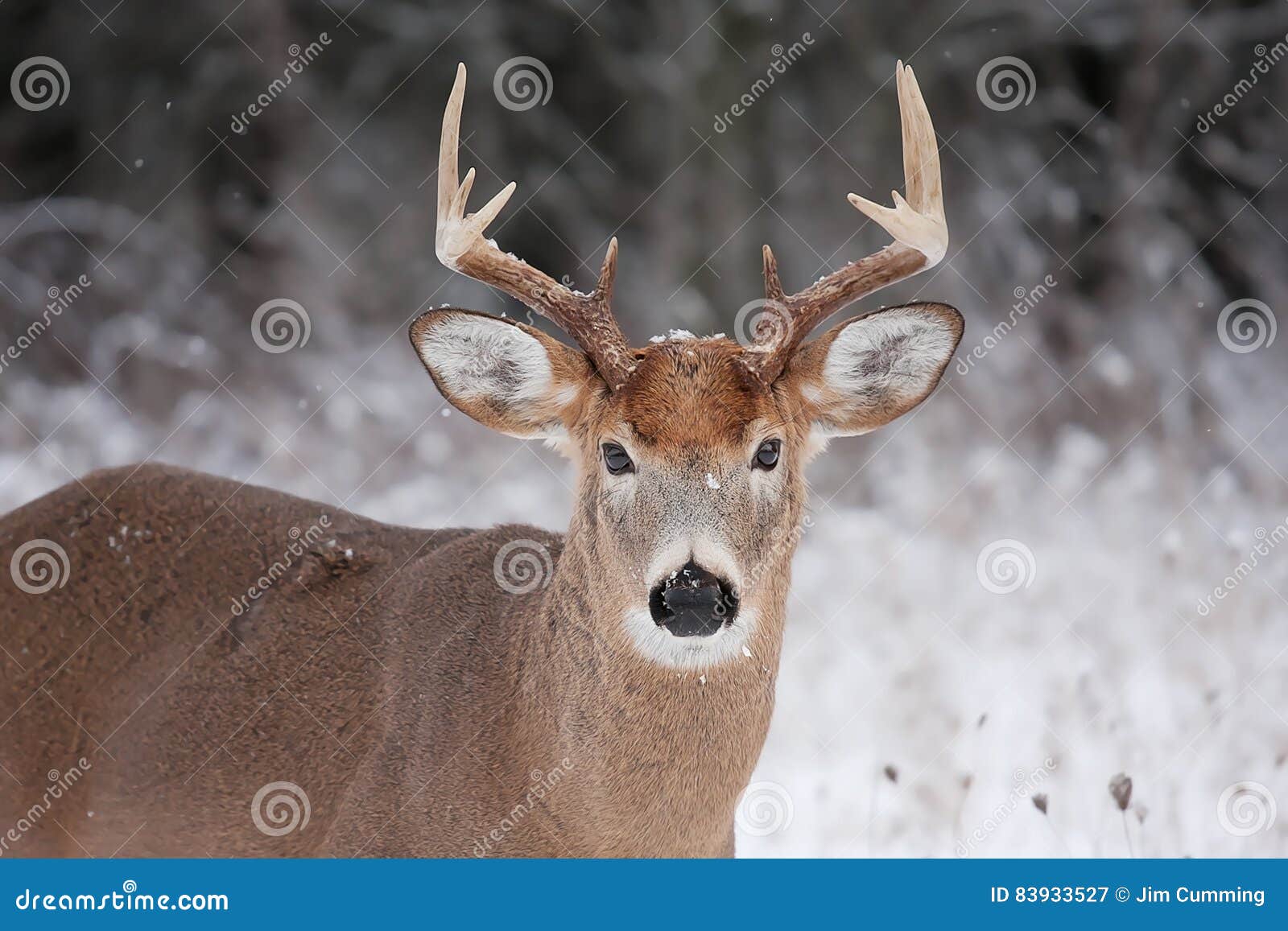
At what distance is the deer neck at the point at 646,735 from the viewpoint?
395 cm

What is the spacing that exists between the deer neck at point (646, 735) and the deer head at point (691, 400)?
0.11 ft

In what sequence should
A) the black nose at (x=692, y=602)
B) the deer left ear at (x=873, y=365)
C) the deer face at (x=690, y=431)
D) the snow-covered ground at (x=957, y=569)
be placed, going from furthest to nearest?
the snow-covered ground at (x=957, y=569) → the deer left ear at (x=873, y=365) → the deer face at (x=690, y=431) → the black nose at (x=692, y=602)

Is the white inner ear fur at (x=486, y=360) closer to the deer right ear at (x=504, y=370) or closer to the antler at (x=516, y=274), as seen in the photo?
the deer right ear at (x=504, y=370)

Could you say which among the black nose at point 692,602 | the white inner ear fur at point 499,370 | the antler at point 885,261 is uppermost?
the antler at point 885,261

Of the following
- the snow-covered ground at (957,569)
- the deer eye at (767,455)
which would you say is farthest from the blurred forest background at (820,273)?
the deer eye at (767,455)

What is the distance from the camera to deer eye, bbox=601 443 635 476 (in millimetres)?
3994

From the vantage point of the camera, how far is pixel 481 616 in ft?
15.0

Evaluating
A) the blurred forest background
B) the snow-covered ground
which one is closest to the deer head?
the snow-covered ground

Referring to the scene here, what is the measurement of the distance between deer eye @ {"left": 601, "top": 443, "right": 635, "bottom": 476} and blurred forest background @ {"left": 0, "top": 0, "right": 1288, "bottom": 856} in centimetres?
269

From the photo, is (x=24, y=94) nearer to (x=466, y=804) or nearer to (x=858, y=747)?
(x=858, y=747)

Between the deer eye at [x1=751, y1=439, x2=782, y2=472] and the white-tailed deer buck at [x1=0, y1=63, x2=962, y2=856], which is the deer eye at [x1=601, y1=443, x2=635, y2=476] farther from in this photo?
the deer eye at [x1=751, y1=439, x2=782, y2=472]

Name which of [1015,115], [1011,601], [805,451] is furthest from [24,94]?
[805,451]

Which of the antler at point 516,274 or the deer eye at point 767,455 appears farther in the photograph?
the antler at point 516,274

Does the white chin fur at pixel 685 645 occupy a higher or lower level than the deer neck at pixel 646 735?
higher
